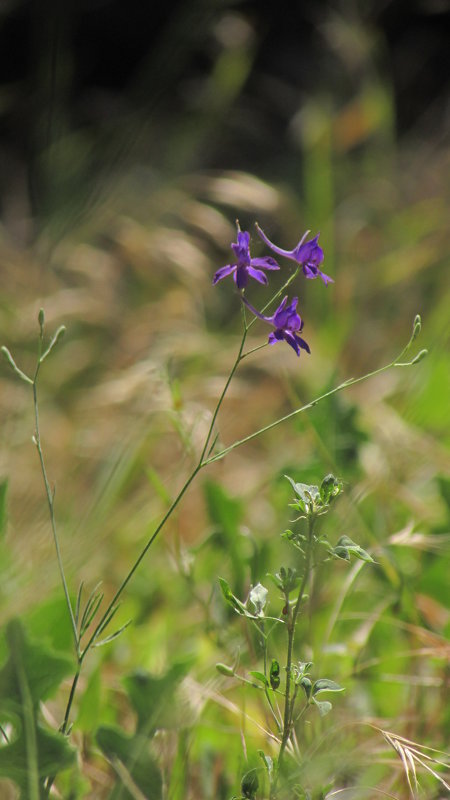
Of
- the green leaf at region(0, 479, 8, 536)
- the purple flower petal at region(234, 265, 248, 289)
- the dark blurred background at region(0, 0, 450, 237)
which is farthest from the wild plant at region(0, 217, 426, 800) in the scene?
the dark blurred background at region(0, 0, 450, 237)

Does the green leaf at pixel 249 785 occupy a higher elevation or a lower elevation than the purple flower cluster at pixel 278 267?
lower

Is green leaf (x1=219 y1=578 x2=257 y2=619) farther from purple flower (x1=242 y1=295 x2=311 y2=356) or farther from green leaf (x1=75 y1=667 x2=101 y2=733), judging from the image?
green leaf (x1=75 y1=667 x2=101 y2=733)

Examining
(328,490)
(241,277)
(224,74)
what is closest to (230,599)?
(328,490)

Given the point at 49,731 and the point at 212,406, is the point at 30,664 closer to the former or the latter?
the point at 49,731

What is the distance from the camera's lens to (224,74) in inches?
113

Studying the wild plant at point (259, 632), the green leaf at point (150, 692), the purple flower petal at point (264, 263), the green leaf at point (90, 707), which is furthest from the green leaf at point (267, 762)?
the purple flower petal at point (264, 263)

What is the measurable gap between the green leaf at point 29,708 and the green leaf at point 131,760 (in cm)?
7

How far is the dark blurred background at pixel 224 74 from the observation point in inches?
120

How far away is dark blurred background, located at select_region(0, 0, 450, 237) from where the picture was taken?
3.05 metres

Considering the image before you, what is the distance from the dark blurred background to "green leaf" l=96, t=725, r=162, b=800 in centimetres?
217

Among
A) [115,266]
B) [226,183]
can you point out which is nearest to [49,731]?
[226,183]

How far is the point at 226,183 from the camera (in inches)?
79.6

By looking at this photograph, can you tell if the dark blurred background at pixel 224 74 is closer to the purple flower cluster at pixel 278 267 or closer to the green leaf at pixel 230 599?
the purple flower cluster at pixel 278 267

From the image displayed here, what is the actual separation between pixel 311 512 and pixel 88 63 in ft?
12.7
